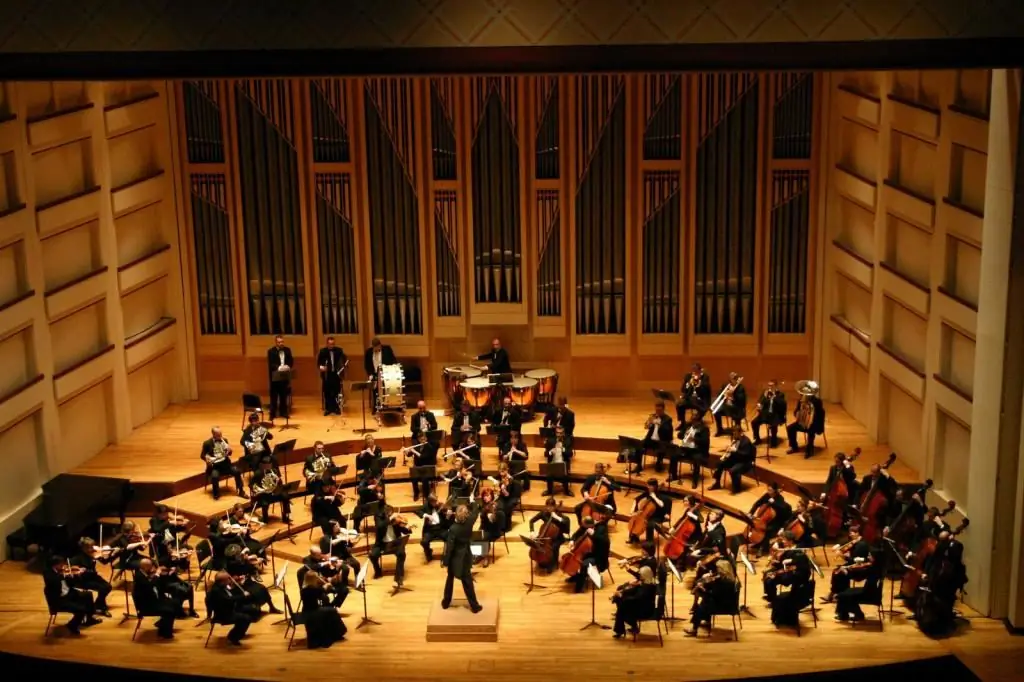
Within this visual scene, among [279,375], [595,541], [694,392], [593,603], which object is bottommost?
[593,603]

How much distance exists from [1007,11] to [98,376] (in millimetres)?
9207

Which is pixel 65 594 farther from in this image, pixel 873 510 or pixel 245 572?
pixel 873 510

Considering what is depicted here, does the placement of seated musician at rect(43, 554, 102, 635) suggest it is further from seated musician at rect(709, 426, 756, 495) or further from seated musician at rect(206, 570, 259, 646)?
seated musician at rect(709, 426, 756, 495)

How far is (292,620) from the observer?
10.1m

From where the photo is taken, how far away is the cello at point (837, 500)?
11.7 metres

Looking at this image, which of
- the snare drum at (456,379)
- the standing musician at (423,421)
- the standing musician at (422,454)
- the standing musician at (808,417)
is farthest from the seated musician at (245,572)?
the standing musician at (808,417)

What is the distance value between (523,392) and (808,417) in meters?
2.99

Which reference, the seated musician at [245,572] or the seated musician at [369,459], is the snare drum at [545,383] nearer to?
the seated musician at [369,459]

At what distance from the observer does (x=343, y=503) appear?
40.2 ft

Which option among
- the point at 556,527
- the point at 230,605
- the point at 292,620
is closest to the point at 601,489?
the point at 556,527

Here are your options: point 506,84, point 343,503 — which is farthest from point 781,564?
point 506,84

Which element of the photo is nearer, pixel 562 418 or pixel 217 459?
pixel 217 459

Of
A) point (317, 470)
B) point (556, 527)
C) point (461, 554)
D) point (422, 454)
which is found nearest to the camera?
point (461, 554)

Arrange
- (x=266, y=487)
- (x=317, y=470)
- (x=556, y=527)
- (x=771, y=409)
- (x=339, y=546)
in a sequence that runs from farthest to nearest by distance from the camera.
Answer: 1. (x=771, y=409)
2. (x=317, y=470)
3. (x=266, y=487)
4. (x=556, y=527)
5. (x=339, y=546)
